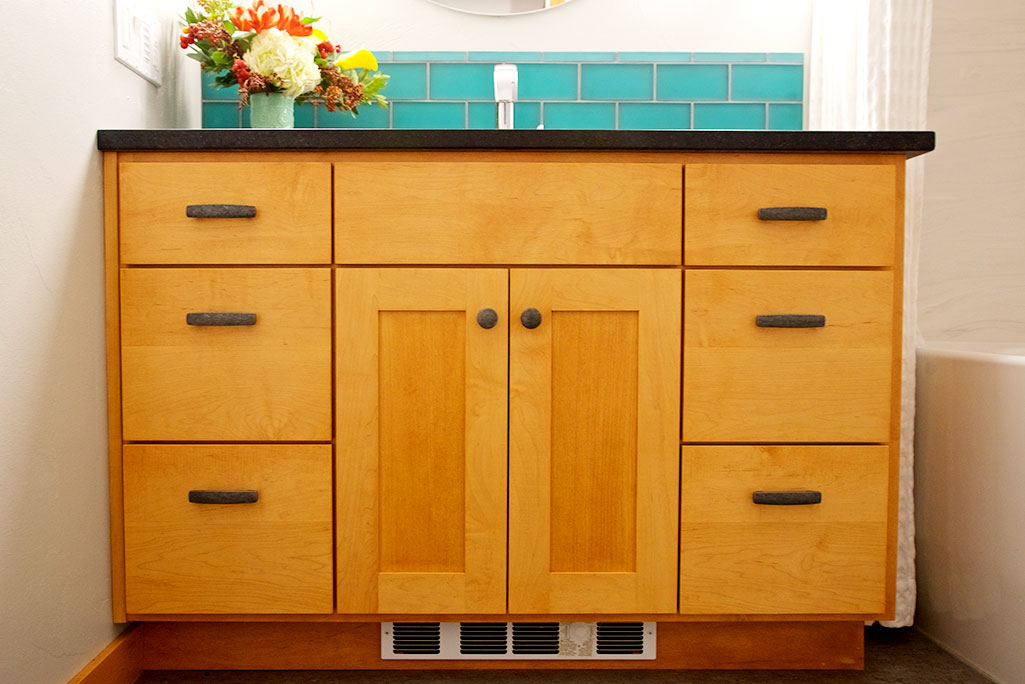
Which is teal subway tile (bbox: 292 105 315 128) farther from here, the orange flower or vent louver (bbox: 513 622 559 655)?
vent louver (bbox: 513 622 559 655)

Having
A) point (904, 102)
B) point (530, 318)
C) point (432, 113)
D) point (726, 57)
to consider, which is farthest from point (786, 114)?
point (530, 318)

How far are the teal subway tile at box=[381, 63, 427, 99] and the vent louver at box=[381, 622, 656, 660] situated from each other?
118cm

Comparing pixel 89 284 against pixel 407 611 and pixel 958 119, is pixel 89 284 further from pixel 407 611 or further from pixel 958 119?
pixel 958 119

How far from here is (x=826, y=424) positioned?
4.23 ft

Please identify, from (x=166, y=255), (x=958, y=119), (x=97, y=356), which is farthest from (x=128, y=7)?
(x=958, y=119)

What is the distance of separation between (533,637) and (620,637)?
0.16 metres

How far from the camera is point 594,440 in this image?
129 cm

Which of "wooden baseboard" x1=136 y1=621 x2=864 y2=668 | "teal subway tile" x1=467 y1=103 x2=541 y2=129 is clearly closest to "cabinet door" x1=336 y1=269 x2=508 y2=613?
"wooden baseboard" x1=136 y1=621 x2=864 y2=668

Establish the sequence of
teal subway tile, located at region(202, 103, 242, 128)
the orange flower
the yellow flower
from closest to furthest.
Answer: the orange flower < the yellow flower < teal subway tile, located at region(202, 103, 242, 128)

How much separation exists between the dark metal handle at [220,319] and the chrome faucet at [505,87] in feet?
2.54

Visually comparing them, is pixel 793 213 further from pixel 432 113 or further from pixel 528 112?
pixel 432 113

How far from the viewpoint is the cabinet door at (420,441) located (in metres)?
1.27

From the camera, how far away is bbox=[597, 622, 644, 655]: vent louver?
1.38 metres

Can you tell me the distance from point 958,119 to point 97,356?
6.29ft
